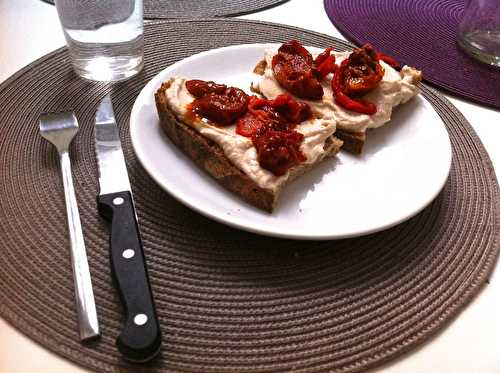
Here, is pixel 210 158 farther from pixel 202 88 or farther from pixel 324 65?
pixel 324 65

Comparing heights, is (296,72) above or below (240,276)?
above

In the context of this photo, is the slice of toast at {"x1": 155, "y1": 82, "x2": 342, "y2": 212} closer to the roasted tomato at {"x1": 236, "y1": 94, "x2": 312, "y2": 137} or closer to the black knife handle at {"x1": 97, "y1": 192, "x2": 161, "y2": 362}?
the roasted tomato at {"x1": 236, "y1": 94, "x2": 312, "y2": 137}

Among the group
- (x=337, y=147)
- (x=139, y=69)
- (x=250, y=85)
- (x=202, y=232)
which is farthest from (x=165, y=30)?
(x=202, y=232)

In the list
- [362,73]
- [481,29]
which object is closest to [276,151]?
[362,73]

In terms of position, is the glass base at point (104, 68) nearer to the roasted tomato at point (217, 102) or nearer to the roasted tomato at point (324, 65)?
the roasted tomato at point (217, 102)

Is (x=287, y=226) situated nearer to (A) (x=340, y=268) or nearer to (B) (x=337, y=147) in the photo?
(A) (x=340, y=268)
